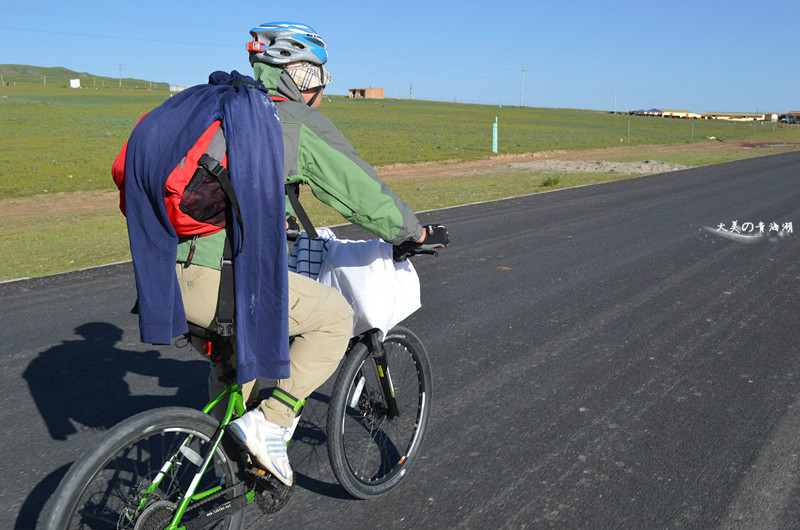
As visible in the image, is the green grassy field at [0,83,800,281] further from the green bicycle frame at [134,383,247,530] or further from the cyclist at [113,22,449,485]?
the cyclist at [113,22,449,485]

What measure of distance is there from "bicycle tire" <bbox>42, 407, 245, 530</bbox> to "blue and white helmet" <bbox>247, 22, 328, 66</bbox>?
1371 millimetres

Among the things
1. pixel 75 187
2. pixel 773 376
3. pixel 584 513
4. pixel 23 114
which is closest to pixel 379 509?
pixel 584 513

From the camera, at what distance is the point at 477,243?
971 centimetres

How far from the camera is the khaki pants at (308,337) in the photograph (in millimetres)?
2680

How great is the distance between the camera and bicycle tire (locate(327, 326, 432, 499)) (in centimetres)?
302

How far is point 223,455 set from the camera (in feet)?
8.77

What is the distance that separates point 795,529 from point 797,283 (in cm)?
528

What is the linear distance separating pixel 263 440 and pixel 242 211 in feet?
3.02

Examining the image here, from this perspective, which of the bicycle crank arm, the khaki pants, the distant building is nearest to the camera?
the bicycle crank arm

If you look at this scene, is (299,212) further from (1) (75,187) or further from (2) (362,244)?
(1) (75,187)

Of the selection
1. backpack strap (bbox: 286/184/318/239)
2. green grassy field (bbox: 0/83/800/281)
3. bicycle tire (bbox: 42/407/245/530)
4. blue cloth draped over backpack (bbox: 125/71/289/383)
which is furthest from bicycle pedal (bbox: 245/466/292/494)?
green grassy field (bbox: 0/83/800/281)

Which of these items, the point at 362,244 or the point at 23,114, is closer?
the point at 362,244

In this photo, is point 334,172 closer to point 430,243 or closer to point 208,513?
point 430,243

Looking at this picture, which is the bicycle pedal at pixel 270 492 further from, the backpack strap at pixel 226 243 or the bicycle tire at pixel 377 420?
the backpack strap at pixel 226 243
